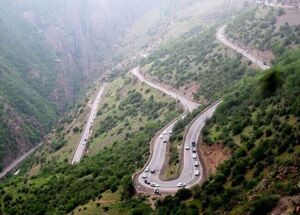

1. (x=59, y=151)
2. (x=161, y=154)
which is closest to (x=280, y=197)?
(x=161, y=154)

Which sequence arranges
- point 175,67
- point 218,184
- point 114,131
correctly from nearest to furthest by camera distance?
1. point 218,184
2. point 114,131
3. point 175,67

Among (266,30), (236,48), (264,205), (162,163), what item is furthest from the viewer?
(236,48)

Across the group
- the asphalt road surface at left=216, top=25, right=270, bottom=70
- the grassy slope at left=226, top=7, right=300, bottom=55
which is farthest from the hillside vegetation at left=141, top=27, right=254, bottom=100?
the grassy slope at left=226, top=7, right=300, bottom=55

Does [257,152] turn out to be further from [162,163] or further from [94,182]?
[94,182]

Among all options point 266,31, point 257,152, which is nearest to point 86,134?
point 266,31

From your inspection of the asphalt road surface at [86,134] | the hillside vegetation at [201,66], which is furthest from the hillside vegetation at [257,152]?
the asphalt road surface at [86,134]

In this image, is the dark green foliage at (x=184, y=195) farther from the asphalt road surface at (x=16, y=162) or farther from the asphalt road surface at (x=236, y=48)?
the asphalt road surface at (x=16, y=162)

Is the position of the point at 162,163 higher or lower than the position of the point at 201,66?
higher

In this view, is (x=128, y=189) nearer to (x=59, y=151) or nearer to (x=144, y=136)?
(x=144, y=136)
